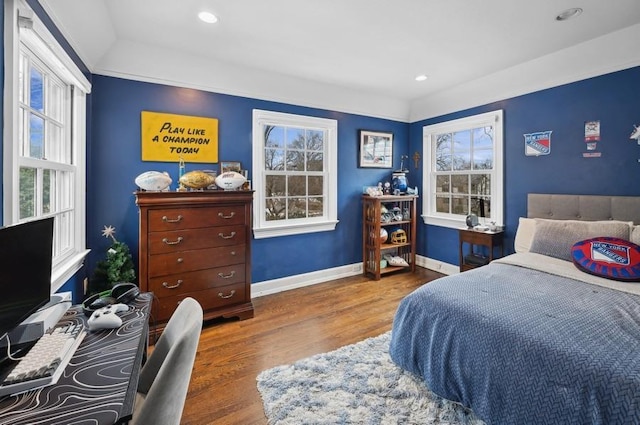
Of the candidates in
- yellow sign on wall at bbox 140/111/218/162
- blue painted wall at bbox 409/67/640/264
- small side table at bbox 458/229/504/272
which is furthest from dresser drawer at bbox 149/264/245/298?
blue painted wall at bbox 409/67/640/264

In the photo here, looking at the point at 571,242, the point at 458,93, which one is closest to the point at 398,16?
the point at 458,93

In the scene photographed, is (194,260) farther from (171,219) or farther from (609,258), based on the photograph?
(609,258)

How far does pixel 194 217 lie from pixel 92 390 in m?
1.85

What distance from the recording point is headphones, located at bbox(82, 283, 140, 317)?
141cm

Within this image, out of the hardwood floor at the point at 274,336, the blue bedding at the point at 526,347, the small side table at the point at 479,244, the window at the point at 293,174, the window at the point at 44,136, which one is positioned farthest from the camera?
the window at the point at 293,174

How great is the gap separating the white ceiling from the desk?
1946 mm

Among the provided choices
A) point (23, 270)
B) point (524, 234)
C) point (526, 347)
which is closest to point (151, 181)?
point (23, 270)

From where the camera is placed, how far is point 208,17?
2314 millimetres

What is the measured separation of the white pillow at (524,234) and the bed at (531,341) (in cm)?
58

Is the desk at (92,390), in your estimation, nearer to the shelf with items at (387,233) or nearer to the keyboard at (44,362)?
the keyboard at (44,362)

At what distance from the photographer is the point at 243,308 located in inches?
114

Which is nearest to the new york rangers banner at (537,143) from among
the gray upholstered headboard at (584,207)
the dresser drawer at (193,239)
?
the gray upholstered headboard at (584,207)

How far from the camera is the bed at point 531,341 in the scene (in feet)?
3.88

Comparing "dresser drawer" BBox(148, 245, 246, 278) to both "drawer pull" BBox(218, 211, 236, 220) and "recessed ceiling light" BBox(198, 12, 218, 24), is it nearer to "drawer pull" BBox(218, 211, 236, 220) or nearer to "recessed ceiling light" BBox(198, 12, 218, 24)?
"drawer pull" BBox(218, 211, 236, 220)
